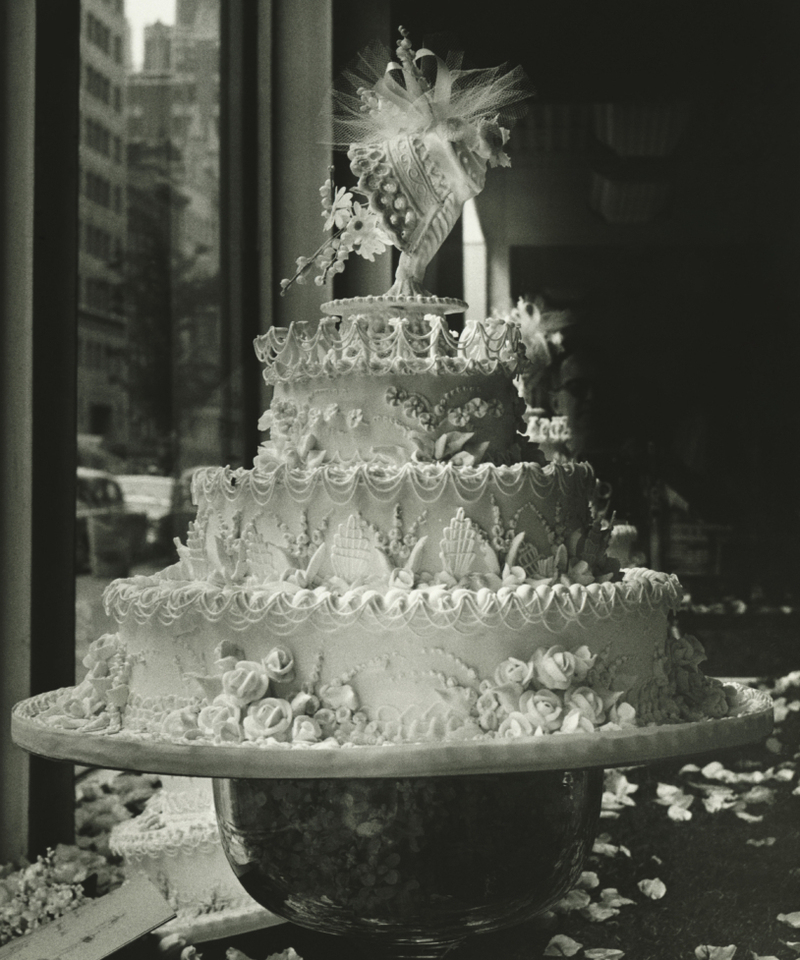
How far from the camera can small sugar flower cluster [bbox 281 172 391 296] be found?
6.13 ft

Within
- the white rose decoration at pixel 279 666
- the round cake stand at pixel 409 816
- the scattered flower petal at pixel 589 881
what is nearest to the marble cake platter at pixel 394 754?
the round cake stand at pixel 409 816

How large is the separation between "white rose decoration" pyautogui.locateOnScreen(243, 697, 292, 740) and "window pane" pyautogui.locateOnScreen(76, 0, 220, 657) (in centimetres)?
133

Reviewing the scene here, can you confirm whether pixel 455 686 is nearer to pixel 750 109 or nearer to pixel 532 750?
pixel 532 750

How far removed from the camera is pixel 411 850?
1.52 m

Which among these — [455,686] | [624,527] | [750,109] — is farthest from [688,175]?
[455,686]

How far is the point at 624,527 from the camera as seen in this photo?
9.65 feet

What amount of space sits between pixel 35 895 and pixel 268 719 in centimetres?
122

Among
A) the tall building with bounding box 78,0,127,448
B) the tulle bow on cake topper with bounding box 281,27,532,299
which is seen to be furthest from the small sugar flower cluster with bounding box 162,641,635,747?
the tall building with bounding box 78,0,127,448

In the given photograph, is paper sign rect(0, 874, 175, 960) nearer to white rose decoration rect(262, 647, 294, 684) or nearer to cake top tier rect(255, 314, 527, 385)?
white rose decoration rect(262, 647, 294, 684)

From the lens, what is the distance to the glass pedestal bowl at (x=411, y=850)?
1.52 m

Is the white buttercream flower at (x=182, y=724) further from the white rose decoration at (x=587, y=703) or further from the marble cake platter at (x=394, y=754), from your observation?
the white rose decoration at (x=587, y=703)

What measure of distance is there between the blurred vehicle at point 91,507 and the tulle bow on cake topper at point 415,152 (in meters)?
1.12

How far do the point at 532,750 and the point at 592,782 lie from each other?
0.38 metres

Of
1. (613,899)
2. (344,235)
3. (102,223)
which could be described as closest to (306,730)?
(344,235)
